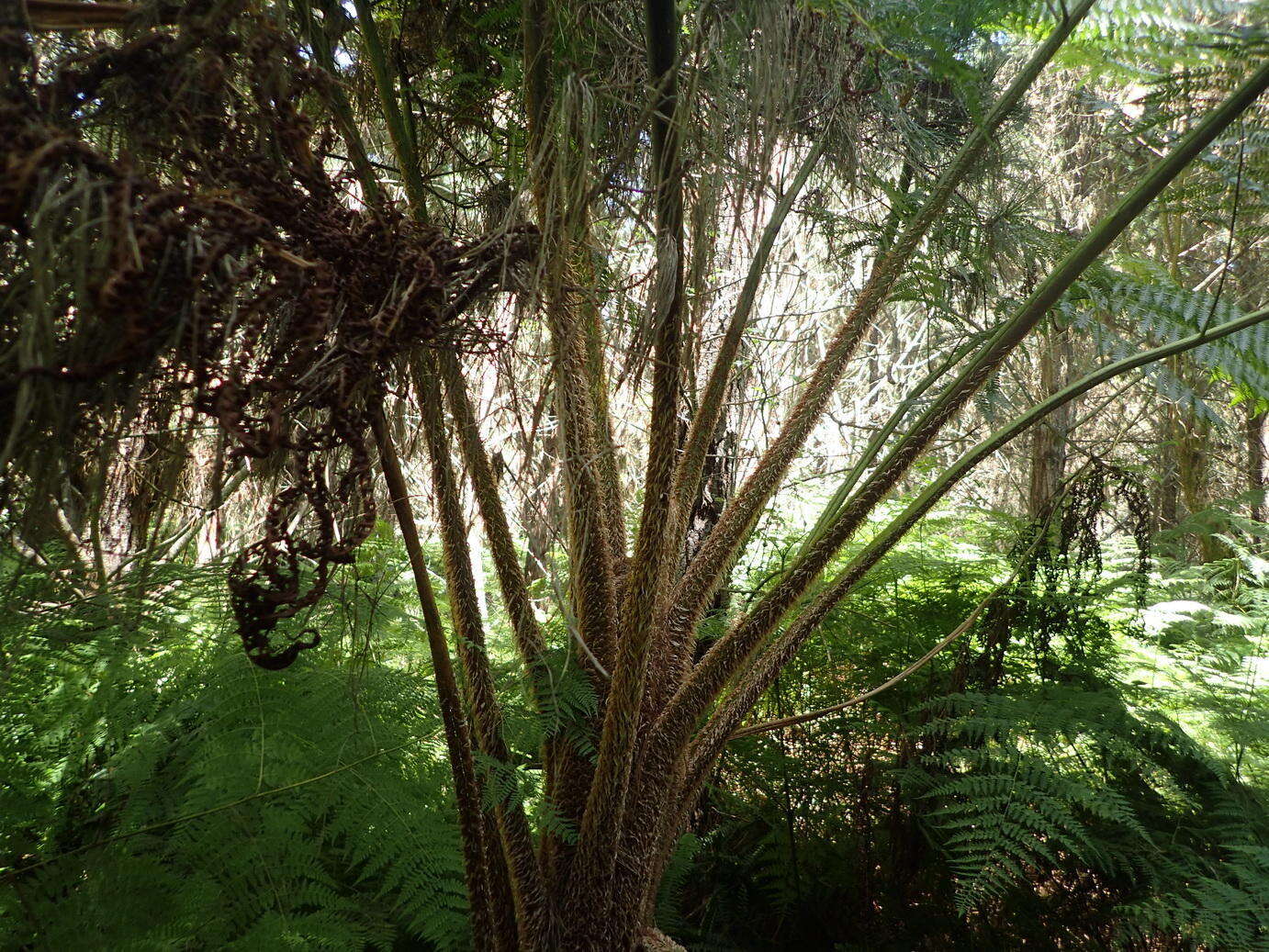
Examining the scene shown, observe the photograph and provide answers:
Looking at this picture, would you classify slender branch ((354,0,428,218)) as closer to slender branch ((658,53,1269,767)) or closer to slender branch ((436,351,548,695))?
slender branch ((436,351,548,695))

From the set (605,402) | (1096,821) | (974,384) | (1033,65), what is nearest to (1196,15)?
(1033,65)

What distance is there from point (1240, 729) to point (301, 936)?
191 cm

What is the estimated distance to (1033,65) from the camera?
1.15 metres

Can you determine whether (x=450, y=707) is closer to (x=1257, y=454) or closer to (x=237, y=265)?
(x=237, y=265)

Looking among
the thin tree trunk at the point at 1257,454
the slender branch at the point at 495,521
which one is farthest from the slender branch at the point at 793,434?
the thin tree trunk at the point at 1257,454

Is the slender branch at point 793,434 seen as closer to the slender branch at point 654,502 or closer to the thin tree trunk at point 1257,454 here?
the slender branch at point 654,502

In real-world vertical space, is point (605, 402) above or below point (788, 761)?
above

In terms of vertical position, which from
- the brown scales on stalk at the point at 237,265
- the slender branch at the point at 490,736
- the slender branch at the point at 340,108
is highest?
the slender branch at the point at 340,108

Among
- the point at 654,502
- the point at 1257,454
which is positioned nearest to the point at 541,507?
the point at 654,502

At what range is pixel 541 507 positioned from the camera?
1350 millimetres

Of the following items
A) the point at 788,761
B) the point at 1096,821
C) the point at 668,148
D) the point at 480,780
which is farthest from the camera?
the point at 788,761

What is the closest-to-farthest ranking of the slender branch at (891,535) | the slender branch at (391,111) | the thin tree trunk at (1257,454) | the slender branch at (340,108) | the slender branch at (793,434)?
the slender branch at (340,108)
the slender branch at (391,111)
the slender branch at (891,535)
the slender branch at (793,434)
the thin tree trunk at (1257,454)

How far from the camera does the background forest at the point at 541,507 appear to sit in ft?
2.38

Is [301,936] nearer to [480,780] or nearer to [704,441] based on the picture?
[480,780]
